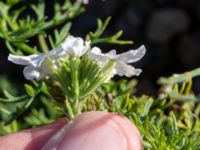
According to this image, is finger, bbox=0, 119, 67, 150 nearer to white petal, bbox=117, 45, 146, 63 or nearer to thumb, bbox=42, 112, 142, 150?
thumb, bbox=42, 112, 142, 150

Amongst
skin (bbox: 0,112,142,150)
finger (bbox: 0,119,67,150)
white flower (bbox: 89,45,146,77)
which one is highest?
white flower (bbox: 89,45,146,77)

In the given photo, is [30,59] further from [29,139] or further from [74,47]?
[29,139]

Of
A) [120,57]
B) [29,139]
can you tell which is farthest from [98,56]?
[29,139]

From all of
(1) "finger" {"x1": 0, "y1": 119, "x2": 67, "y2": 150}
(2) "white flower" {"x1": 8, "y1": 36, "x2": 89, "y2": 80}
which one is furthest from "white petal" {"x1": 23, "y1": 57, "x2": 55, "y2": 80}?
(1) "finger" {"x1": 0, "y1": 119, "x2": 67, "y2": 150}

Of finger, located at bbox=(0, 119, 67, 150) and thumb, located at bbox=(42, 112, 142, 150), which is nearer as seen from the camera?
thumb, located at bbox=(42, 112, 142, 150)

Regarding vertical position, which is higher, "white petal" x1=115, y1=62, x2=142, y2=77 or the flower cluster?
the flower cluster

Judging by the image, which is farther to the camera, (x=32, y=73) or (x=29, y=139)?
(x=29, y=139)
